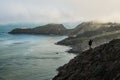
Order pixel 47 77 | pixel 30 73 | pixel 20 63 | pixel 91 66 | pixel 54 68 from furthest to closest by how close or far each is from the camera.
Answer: pixel 20 63
pixel 54 68
pixel 30 73
pixel 47 77
pixel 91 66

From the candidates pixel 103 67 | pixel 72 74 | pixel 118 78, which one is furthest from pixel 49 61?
pixel 118 78

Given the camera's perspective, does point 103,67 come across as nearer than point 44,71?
Yes

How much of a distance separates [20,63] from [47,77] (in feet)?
118

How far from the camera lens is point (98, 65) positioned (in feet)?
255

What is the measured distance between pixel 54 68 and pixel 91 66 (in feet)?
142

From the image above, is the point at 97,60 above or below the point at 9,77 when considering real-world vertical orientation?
above

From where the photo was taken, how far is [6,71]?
11825cm

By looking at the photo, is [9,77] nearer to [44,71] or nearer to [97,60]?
[44,71]

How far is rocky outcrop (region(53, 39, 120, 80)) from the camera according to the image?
2808 inches

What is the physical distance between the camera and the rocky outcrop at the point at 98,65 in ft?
234

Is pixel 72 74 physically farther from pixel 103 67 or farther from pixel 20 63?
pixel 20 63

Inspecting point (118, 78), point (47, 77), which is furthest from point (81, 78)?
point (47, 77)

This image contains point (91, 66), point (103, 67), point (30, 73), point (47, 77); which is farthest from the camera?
point (30, 73)

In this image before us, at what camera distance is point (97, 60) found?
268 ft
